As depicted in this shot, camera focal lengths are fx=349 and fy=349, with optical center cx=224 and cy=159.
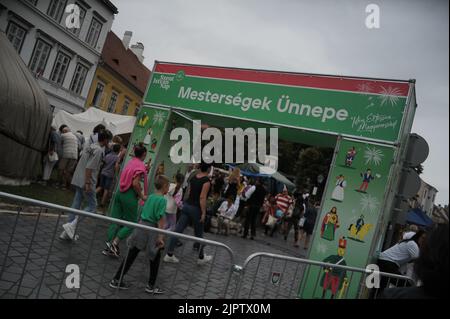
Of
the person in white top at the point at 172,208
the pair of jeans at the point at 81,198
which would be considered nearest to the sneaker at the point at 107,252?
the pair of jeans at the point at 81,198

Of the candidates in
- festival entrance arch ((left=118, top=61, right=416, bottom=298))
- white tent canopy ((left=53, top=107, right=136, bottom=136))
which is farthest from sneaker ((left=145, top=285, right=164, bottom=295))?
white tent canopy ((left=53, top=107, right=136, bottom=136))

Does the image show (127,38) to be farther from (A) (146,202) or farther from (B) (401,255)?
(B) (401,255)

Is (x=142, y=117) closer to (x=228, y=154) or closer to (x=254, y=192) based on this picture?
(x=228, y=154)

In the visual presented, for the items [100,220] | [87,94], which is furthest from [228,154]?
[87,94]

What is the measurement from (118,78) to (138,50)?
8.85 m

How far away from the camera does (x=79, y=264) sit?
13.1 feet

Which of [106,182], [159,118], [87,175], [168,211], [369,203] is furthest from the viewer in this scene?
[106,182]

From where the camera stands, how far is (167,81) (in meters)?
9.18

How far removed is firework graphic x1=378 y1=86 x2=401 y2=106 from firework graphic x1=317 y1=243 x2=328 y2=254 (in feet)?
8.98

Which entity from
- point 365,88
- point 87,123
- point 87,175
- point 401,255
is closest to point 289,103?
point 365,88

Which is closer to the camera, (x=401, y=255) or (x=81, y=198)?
(x=401, y=255)

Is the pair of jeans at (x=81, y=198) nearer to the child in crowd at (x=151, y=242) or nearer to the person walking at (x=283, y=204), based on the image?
the child in crowd at (x=151, y=242)

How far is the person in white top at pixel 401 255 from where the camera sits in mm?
5598
